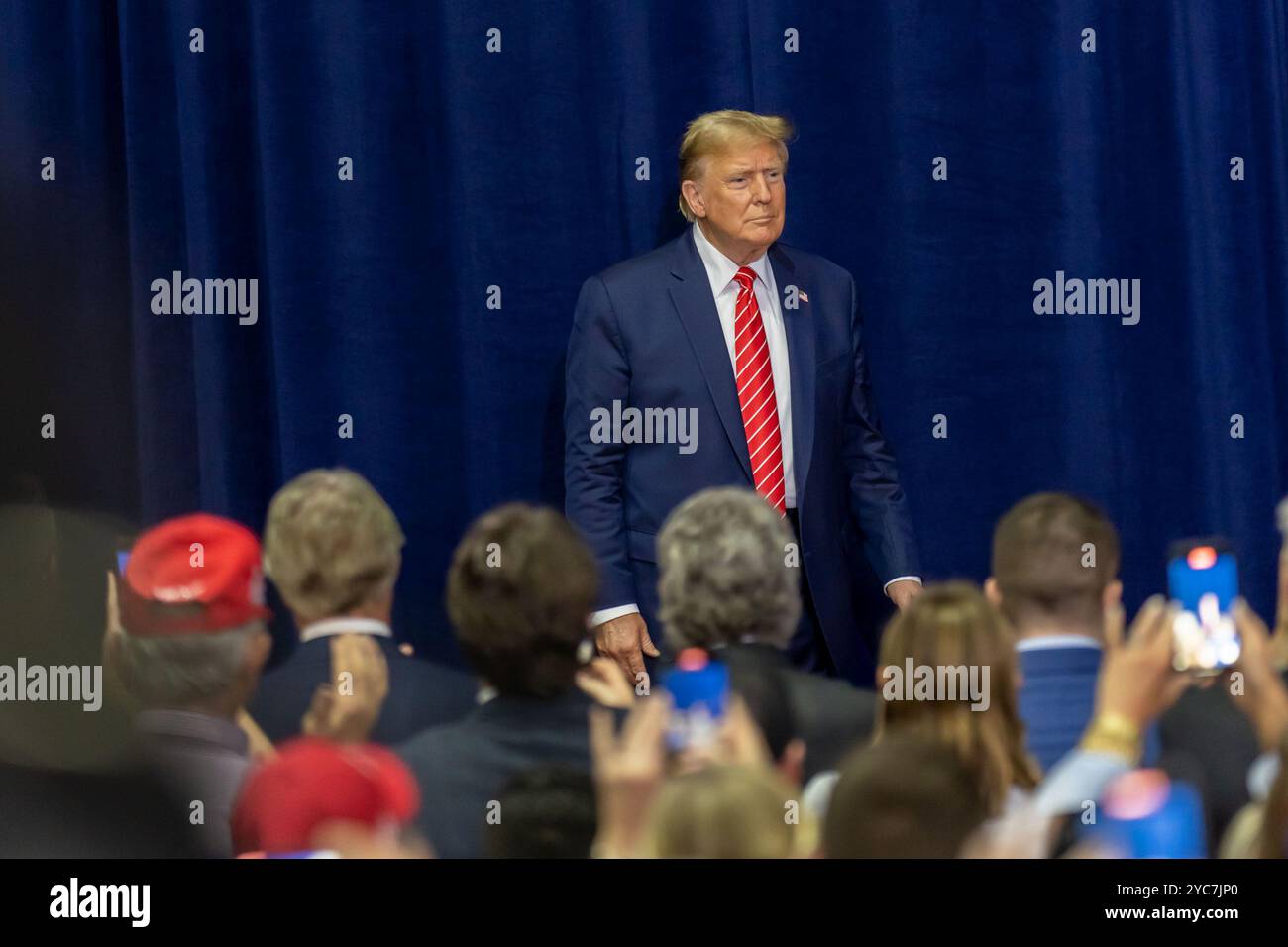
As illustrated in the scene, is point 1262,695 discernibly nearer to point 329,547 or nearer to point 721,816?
point 721,816

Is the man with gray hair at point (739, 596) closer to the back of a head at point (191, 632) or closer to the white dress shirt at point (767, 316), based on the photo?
the back of a head at point (191, 632)

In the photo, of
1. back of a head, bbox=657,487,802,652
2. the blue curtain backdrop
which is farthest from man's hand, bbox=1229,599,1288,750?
the blue curtain backdrop

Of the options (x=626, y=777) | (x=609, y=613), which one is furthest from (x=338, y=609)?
(x=609, y=613)

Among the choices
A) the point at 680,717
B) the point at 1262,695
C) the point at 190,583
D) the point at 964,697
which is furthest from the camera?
the point at 190,583

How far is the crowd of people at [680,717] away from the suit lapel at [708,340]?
35.4 inches

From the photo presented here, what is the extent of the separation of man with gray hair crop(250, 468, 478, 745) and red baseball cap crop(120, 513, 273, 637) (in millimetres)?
75

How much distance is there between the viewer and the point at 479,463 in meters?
3.78

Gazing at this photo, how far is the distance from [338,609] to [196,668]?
0.26 m

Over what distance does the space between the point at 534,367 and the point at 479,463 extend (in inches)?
10.1

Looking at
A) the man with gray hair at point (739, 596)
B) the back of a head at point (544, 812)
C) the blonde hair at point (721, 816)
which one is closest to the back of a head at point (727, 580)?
the man with gray hair at point (739, 596)

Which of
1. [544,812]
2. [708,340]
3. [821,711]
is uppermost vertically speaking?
[708,340]

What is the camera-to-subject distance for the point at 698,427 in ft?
11.3

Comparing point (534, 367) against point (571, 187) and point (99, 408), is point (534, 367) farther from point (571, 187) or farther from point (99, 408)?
point (99, 408)
